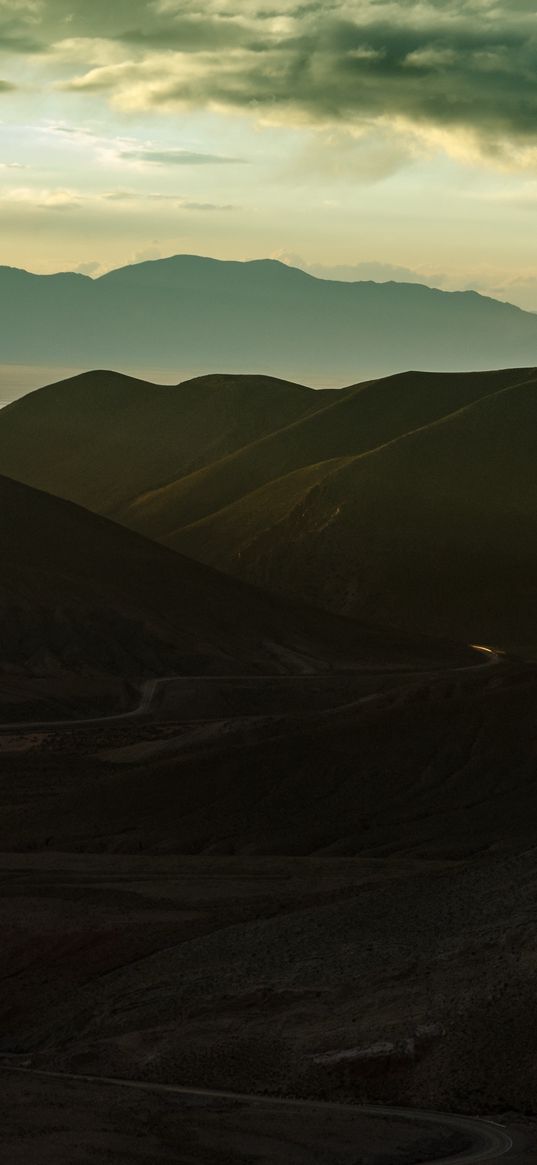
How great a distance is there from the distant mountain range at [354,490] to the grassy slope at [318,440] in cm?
24

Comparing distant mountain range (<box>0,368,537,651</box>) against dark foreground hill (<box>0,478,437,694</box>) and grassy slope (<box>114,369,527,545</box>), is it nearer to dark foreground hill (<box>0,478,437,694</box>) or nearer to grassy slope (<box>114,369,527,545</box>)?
grassy slope (<box>114,369,527,545</box>)

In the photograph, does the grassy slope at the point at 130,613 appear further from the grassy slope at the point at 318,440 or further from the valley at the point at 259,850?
the grassy slope at the point at 318,440

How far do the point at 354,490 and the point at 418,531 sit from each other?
9.11 metres

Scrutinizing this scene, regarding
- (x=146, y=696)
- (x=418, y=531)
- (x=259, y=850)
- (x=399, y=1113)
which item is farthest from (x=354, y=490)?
(x=399, y=1113)

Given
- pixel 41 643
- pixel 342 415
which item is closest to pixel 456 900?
pixel 41 643

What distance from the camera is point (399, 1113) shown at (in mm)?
22031

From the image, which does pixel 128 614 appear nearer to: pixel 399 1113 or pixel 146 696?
pixel 146 696

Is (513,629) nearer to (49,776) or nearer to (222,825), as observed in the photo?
(49,776)

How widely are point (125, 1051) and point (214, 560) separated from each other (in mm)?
109132

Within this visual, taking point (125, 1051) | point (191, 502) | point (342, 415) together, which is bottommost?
point (125, 1051)

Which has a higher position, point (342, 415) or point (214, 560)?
point (342, 415)

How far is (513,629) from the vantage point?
111375 mm

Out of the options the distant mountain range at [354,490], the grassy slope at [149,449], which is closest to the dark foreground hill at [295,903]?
the distant mountain range at [354,490]

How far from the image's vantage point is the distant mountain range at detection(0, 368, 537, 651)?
12088 centimetres
